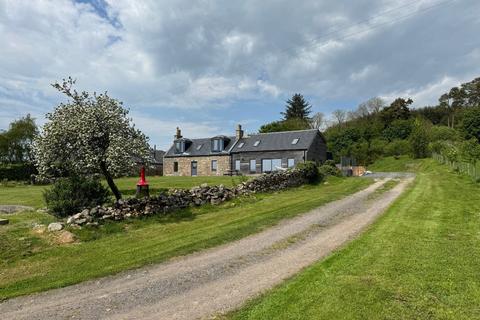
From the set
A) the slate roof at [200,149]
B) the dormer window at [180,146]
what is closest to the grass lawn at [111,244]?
the slate roof at [200,149]

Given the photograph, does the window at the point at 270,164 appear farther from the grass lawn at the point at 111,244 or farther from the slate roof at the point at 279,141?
the grass lawn at the point at 111,244

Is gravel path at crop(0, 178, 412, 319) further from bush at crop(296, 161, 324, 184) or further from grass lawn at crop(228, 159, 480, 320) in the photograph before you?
bush at crop(296, 161, 324, 184)

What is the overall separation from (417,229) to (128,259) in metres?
8.00

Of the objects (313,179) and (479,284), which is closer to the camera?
(479,284)

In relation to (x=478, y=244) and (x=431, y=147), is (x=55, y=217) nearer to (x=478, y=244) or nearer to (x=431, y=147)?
(x=478, y=244)

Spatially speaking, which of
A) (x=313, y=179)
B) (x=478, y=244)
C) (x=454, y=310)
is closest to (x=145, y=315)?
(x=454, y=310)

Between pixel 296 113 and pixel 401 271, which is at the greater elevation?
pixel 296 113

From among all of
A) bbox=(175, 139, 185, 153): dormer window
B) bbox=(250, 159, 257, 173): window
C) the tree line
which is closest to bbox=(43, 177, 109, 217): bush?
bbox=(250, 159, 257, 173): window

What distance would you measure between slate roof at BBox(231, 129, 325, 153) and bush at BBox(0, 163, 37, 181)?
22721 mm

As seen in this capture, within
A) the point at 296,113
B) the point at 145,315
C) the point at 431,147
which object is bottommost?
the point at 145,315

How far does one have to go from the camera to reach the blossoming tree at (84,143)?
41.4 ft

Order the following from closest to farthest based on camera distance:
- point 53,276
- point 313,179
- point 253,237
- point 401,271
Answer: point 401,271
point 53,276
point 253,237
point 313,179

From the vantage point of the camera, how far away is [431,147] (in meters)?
48.9

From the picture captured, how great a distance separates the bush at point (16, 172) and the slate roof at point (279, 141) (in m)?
22.7
